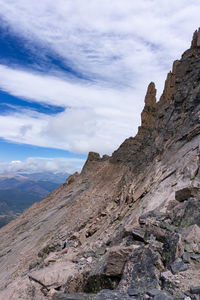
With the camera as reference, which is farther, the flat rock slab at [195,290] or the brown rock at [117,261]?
the brown rock at [117,261]

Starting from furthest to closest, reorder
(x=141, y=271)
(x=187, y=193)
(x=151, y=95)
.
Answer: (x=151, y=95), (x=187, y=193), (x=141, y=271)

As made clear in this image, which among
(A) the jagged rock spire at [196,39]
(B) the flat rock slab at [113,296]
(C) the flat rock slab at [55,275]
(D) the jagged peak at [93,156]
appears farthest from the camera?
(D) the jagged peak at [93,156]

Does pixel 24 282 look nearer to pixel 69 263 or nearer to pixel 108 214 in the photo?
pixel 69 263

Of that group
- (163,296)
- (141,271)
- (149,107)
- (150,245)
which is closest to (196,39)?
(149,107)

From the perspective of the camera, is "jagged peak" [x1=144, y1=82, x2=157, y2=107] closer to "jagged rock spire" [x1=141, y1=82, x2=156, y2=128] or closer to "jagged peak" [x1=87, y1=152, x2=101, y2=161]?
"jagged rock spire" [x1=141, y1=82, x2=156, y2=128]

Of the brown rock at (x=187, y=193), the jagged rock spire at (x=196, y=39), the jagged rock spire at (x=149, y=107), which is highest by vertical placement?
the jagged rock spire at (x=196, y=39)

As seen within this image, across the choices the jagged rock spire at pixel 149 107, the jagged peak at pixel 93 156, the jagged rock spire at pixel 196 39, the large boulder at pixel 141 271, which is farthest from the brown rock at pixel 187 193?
the jagged peak at pixel 93 156

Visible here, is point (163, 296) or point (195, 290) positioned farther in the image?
point (195, 290)

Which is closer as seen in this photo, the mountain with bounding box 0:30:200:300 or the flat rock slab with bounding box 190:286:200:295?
the flat rock slab with bounding box 190:286:200:295

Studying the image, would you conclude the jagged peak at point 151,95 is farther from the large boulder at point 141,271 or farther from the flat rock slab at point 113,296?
the flat rock slab at point 113,296

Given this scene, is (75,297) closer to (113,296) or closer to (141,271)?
(113,296)

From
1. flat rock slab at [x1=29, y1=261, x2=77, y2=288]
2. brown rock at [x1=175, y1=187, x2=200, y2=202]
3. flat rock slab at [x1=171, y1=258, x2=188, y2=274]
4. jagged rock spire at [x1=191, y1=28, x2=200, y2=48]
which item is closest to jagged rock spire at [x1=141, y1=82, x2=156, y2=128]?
jagged rock spire at [x1=191, y1=28, x2=200, y2=48]

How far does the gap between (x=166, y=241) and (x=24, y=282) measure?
419 inches

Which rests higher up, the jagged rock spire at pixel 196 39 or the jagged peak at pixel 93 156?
the jagged rock spire at pixel 196 39
